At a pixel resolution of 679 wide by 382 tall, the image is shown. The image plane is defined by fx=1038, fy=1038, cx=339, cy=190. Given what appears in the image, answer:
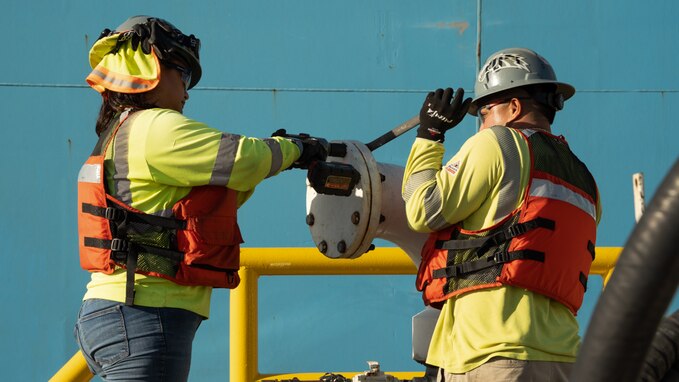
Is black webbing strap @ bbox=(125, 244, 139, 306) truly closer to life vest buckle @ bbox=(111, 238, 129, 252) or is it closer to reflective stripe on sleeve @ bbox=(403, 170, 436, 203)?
life vest buckle @ bbox=(111, 238, 129, 252)

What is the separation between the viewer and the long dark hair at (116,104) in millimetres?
3328

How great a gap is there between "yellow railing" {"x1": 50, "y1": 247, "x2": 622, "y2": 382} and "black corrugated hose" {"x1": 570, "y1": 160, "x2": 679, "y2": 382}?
3619 millimetres

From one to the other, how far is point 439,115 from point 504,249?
53 centimetres

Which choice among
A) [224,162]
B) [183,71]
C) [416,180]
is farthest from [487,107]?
[183,71]

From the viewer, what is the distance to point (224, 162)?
3189mm

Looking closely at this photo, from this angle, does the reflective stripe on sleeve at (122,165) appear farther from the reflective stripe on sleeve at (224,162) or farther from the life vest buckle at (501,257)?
the life vest buckle at (501,257)

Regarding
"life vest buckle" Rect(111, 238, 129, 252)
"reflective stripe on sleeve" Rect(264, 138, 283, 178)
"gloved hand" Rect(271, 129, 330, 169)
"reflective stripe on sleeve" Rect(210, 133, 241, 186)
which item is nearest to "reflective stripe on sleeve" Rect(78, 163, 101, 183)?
"life vest buckle" Rect(111, 238, 129, 252)

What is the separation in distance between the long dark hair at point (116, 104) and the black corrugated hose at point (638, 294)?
102 inches

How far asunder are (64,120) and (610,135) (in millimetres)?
→ 3277

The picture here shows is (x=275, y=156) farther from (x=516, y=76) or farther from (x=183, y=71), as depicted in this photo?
(x=516, y=76)

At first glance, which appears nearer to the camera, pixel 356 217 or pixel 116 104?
pixel 116 104

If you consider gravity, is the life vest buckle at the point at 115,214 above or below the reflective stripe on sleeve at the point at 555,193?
below

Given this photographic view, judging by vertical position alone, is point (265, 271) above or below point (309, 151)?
below

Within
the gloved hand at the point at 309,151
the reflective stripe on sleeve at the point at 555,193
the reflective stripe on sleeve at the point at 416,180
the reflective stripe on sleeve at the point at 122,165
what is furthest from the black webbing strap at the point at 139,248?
the reflective stripe on sleeve at the point at 555,193
